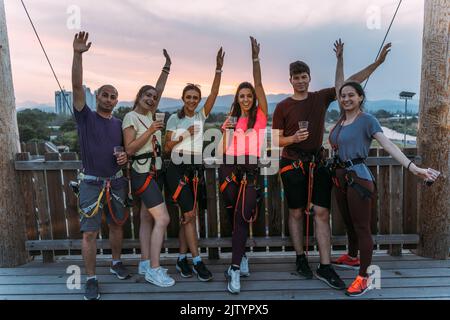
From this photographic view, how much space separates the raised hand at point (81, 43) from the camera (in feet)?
9.84

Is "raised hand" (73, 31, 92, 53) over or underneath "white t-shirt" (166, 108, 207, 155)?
over

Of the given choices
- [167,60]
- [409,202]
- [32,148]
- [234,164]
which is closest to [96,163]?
[234,164]

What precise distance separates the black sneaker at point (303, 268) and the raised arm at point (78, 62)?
307 cm

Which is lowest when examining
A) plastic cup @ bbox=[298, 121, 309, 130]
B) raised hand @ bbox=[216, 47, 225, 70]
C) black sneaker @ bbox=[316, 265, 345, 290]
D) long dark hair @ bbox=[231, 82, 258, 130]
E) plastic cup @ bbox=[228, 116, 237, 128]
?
black sneaker @ bbox=[316, 265, 345, 290]

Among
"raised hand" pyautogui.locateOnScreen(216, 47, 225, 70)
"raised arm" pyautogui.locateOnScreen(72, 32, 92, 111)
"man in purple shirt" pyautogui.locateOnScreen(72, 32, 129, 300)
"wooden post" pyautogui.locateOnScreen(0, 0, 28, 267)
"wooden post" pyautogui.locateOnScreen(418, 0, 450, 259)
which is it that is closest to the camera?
"raised arm" pyautogui.locateOnScreen(72, 32, 92, 111)

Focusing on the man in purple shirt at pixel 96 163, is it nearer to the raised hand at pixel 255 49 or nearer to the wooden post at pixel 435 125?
the raised hand at pixel 255 49

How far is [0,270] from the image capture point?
4176 mm

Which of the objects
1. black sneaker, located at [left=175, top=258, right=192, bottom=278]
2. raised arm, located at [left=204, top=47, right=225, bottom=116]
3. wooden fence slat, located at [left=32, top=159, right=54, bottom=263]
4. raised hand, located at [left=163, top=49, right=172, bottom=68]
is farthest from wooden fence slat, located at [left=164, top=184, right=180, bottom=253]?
raised hand, located at [left=163, top=49, right=172, bottom=68]

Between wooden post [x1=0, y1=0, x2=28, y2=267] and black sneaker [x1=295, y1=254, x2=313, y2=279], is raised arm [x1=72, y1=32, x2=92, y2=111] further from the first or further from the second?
black sneaker [x1=295, y1=254, x2=313, y2=279]

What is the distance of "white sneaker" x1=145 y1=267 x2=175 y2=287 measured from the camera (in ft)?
11.8

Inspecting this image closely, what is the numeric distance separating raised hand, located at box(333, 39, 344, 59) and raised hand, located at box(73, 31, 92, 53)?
2771 mm

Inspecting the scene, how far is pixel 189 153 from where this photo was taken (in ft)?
12.1

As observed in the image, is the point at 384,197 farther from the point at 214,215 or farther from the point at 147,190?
the point at 147,190
